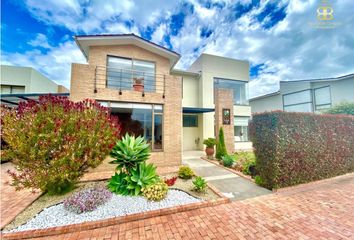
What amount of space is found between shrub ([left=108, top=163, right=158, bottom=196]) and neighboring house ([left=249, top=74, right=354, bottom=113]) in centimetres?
2028

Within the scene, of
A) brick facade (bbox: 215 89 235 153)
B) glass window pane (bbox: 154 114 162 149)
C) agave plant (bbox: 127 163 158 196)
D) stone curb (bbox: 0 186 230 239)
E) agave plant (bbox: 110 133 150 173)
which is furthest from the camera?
brick facade (bbox: 215 89 235 153)

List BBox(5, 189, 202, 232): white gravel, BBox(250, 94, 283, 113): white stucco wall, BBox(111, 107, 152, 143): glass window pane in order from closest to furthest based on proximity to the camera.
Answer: BBox(5, 189, 202, 232): white gravel
BBox(111, 107, 152, 143): glass window pane
BBox(250, 94, 283, 113): white stucco wall

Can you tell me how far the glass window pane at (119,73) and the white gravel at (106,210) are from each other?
6817mm

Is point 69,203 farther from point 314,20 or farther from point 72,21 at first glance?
point 314,20

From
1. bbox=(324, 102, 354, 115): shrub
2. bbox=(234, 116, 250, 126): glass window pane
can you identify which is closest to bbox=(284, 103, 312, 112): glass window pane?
bbox=(324, 102, 354, 115): shrub

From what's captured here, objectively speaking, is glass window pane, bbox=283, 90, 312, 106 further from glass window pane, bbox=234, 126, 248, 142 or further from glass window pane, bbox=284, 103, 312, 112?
glass window pane, bbox=234, 126, 248, 142

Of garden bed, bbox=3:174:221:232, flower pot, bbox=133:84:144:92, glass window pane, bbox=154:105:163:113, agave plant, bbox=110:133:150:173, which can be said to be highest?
flower pot, bbox=133:84:144:92

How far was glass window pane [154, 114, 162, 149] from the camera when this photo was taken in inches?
356

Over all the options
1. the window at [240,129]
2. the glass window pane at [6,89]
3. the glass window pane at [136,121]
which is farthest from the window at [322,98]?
the glass window pane at [6,89]

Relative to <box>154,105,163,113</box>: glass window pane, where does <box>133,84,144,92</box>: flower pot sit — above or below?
above

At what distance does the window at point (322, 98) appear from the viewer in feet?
53.2

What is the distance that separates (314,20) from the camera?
8359 millimetres

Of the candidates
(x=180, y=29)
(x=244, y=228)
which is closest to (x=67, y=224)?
(x=244, y=228)

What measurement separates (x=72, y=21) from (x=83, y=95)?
15.1ft
